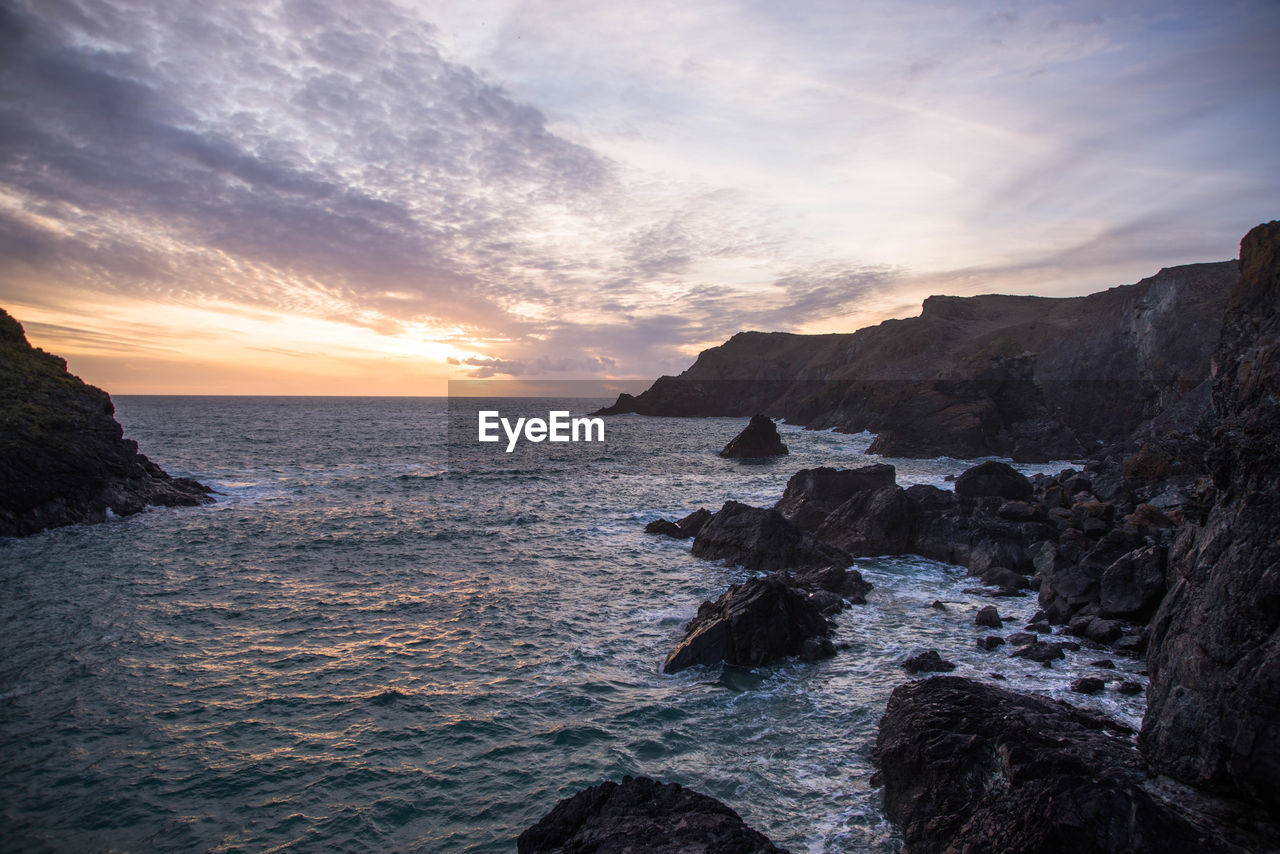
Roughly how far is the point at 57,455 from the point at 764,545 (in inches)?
1537

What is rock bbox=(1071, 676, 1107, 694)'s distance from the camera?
567 inches

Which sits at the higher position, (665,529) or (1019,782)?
(1019,782)

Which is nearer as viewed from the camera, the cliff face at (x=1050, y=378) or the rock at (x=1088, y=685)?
the rock at (x=1088, y=685)

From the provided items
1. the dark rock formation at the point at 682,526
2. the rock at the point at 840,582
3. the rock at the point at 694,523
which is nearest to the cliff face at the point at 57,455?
the dark rock formation at the point at 682,526

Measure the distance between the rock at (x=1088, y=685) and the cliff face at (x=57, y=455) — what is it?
44.7m

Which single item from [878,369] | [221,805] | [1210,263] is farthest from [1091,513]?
[878,369]

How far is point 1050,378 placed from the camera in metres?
81.4

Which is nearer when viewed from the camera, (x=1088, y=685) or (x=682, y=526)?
(x=1088, y=685)

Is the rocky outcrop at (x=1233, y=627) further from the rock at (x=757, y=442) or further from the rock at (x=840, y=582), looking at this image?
the rock at (x=757, y=442)

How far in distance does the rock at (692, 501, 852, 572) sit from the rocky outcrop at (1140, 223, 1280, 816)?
14337mm

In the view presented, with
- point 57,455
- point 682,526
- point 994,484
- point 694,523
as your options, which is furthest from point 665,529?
point 57,455

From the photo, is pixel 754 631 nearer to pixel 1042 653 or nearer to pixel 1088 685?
pixel 1042 653

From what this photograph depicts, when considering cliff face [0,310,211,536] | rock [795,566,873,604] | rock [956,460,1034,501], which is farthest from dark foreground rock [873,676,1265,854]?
cliff face [0,310,211,536]

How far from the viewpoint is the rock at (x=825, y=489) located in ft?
111
